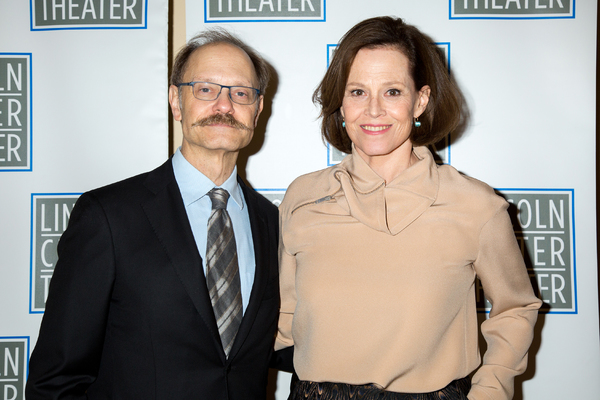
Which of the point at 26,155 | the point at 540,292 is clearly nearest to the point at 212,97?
the point at 26,155

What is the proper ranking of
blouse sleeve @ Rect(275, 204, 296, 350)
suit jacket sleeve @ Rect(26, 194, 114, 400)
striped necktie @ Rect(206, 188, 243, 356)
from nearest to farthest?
suit jacket sleeve @ Rect(26, 194, 114, 400) → striped necktie @ Rect(206, 188, 243, 356) → blouse sleeve @ Rect(275, 204, 296, 350)

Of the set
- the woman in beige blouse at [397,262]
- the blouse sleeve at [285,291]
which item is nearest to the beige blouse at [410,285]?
the woman in beige blouse at [397,262]

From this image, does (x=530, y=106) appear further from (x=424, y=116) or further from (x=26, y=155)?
(x=26, y=155)

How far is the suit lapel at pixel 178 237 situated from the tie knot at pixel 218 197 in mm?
109

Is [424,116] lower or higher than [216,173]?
higher

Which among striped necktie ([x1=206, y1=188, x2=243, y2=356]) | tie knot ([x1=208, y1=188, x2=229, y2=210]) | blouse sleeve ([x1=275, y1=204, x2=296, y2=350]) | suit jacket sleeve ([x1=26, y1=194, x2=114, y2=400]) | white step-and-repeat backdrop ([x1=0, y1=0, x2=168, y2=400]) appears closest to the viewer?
suit jacket sleeve ([x1=26, y1=194, x2=114, y2=400])

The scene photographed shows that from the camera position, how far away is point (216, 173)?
1.66 meters

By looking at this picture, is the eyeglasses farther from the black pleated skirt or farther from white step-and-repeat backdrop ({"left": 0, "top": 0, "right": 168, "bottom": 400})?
the black pleated skirt

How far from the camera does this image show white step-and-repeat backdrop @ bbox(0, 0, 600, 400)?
87.0 inches

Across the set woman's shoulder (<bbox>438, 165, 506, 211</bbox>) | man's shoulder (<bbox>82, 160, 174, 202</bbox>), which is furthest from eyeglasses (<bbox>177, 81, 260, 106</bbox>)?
woman's shoulder (<bbox>438, 165, 506, 211</bbox>)

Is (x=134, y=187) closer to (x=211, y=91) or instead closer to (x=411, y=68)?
(x=211, y=91)

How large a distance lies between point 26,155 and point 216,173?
1159mm

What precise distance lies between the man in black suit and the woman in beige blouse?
0.75ft

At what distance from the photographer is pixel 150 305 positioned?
1413 mm
